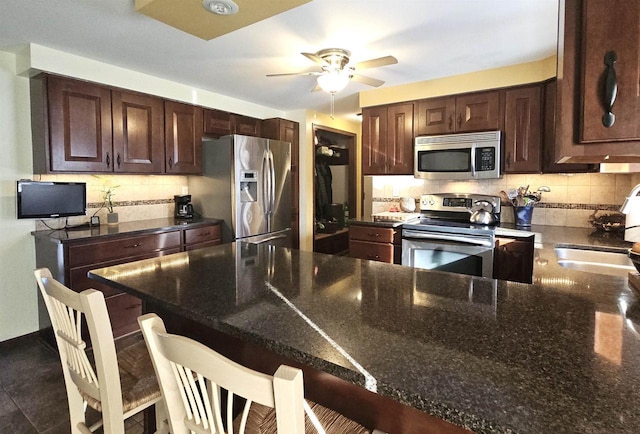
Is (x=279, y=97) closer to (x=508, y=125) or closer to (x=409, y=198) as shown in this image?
(x=409, y=198)

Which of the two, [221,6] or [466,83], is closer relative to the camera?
[221,6]

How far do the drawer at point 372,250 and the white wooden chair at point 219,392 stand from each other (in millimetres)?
2430

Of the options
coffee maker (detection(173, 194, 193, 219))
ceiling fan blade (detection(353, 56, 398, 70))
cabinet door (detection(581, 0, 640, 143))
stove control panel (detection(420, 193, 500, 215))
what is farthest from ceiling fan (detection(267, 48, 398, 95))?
coffee maker (detection(173, 194, 193, 219))

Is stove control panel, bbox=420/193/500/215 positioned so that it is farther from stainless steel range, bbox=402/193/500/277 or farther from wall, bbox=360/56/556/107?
wall, bbox=360/56/556/107

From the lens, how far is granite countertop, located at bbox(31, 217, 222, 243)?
2.65m

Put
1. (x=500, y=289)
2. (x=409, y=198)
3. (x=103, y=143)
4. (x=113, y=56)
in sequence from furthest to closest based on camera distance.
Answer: (x=409, y=198)
(x=103, y=143)
(x=113, y=56)
(x=500, y=289)

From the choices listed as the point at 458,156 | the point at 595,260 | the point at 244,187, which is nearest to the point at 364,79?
the point at 458,156

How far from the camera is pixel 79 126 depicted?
9.20ft

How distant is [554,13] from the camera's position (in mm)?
2080

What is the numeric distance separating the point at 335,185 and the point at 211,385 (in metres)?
5.41

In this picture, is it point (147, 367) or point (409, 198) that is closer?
point (147, 367)

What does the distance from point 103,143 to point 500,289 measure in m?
3.12

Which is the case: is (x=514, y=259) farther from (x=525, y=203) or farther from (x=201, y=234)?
(x=201, y=234)

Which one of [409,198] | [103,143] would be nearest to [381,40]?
[409,198]
